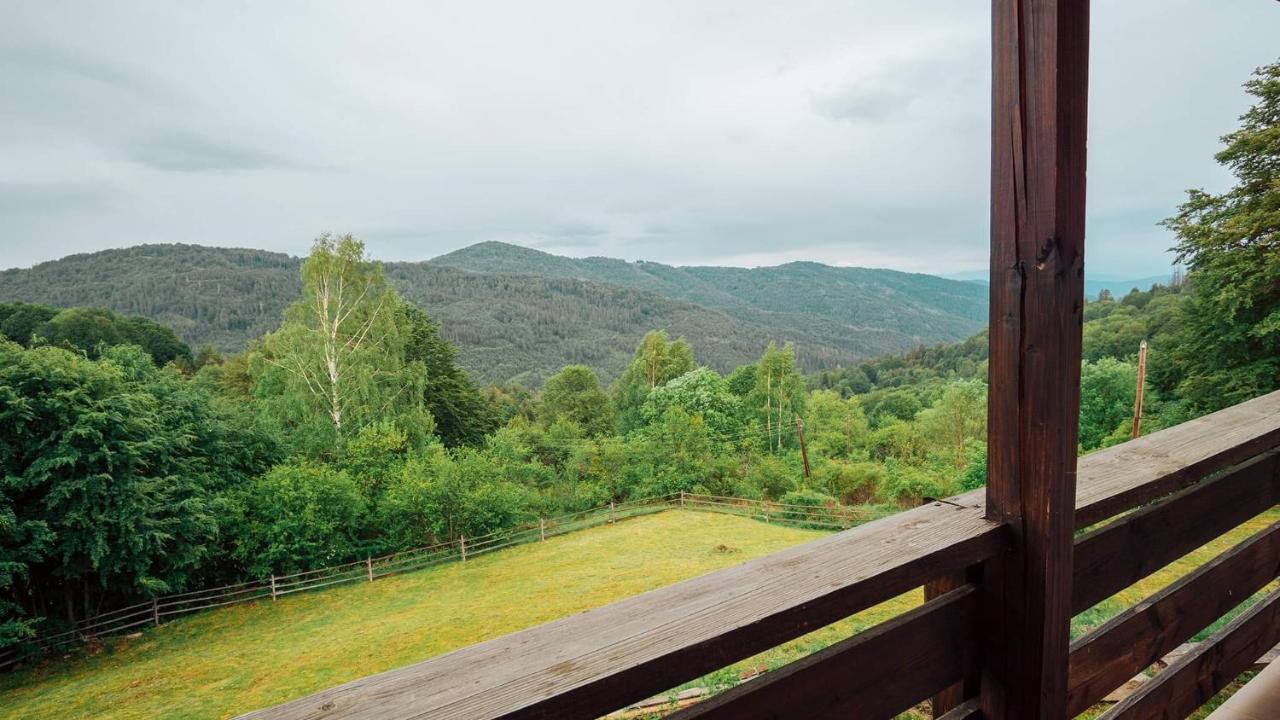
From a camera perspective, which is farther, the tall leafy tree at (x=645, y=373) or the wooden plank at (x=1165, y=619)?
the tall leafy tree at (x=645, y=373)

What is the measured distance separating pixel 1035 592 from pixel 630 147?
6476 mm

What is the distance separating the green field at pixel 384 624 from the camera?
3223mm

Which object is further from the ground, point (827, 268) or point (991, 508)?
point (827, 268)

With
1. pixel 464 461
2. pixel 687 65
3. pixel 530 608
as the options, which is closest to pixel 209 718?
pixel 530 608

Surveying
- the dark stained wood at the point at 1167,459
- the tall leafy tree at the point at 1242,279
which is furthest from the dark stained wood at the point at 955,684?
the tall leafy tree at the point at 1242,279

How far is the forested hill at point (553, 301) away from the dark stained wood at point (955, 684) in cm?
953

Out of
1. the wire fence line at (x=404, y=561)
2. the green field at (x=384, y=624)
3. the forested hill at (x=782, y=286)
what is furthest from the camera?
the forested hill at (x=782, y=286)

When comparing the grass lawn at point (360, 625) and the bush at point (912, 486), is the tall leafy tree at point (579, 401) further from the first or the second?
the bush at point (912, 486)

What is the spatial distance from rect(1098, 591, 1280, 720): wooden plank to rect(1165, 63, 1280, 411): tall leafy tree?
2.27 meters

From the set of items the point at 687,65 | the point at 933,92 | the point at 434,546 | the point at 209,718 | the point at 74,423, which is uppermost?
the point at 687,65

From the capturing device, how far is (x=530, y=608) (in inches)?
181

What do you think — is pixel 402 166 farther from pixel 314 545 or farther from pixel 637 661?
pixel 637 661

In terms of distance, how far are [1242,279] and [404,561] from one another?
24.7 feet

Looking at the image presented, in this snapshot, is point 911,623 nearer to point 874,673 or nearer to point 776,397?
point 874,673
